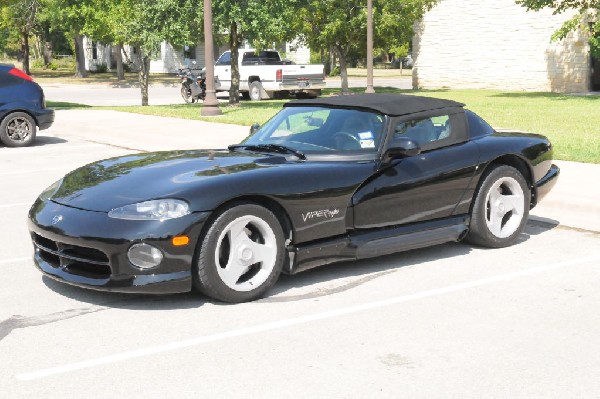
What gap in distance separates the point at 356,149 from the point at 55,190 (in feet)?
7.42

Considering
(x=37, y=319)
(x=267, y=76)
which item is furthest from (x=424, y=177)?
(x=267, y=76)

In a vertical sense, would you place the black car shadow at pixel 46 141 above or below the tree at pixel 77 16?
below

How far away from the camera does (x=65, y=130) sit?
20.1 m

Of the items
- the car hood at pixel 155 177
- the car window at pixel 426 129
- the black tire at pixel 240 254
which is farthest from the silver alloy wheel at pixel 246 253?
the car window at pixel 426 129

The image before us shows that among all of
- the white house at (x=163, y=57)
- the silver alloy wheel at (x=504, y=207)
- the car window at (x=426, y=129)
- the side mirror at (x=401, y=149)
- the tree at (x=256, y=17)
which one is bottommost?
the silver alloy wheel at (x=504, y=207)

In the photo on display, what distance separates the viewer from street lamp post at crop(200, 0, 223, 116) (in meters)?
20.8

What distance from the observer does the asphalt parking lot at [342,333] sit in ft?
15.0

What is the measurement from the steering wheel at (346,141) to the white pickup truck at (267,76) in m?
25.6

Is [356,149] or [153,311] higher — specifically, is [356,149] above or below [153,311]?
above

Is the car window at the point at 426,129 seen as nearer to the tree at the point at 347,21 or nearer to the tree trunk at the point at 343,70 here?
the tree at the point at 347,21

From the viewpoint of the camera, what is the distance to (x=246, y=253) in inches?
237

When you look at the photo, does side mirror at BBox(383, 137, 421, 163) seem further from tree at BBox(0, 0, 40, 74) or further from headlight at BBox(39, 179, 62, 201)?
tree at BBox(0, 0, 40, 74)

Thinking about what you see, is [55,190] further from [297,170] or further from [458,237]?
[458,237]

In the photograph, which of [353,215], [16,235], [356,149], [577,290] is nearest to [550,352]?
[577,290]
